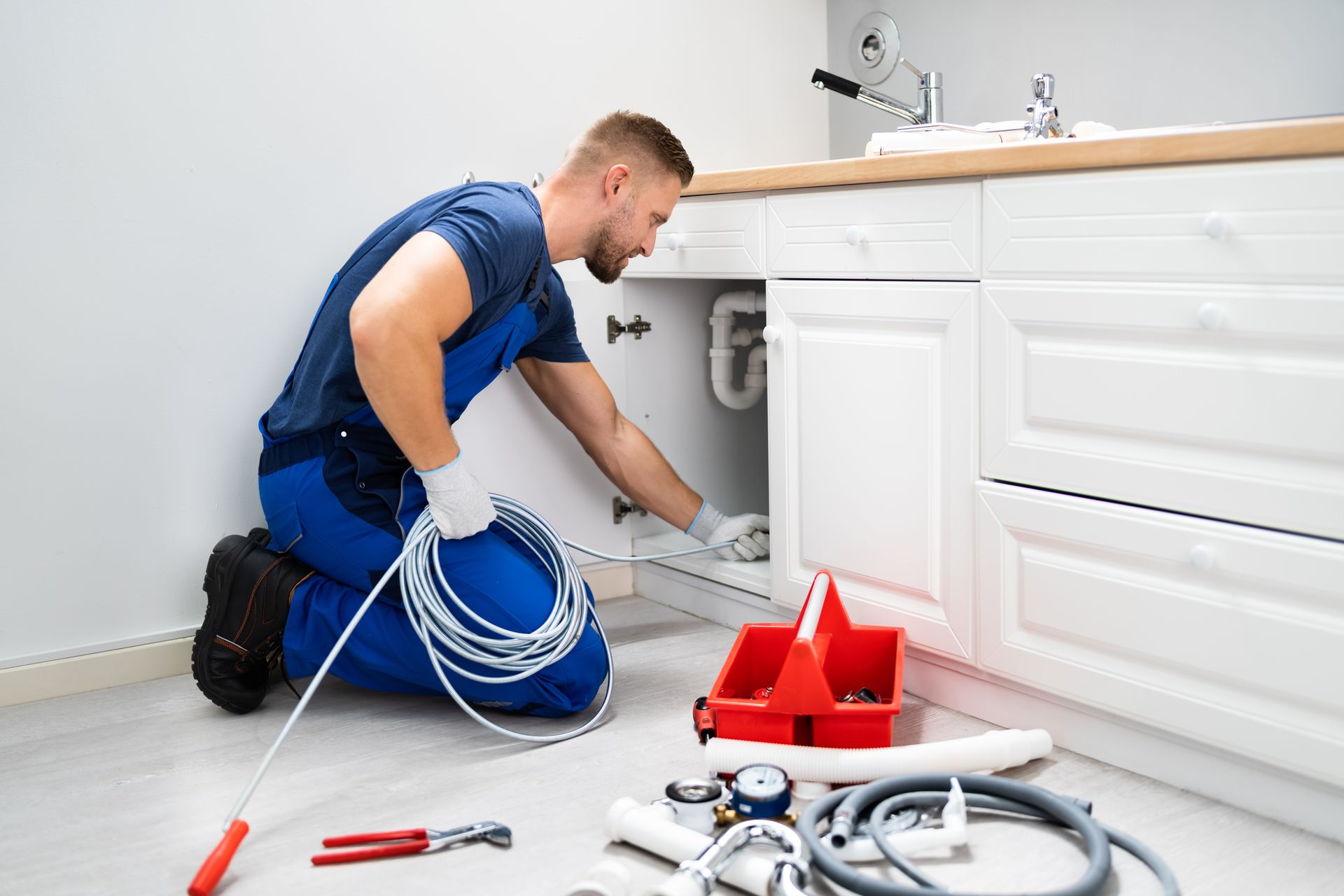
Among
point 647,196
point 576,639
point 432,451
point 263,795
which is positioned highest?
point 647,196

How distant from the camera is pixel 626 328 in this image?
8.96 feet

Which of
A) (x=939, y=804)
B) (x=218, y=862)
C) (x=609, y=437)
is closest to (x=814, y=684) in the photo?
(x=939, y=804)

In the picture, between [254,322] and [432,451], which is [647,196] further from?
[254,322]

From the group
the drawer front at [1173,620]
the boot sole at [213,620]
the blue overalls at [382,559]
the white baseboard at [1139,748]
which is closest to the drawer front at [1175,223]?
the drawer front at [1173,620]

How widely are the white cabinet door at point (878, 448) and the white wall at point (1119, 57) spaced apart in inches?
34.3

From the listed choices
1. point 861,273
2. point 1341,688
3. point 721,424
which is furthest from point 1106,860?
point 721,424

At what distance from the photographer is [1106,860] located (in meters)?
1.37

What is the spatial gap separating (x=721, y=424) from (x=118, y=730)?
155cm

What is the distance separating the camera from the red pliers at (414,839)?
5.05 ft

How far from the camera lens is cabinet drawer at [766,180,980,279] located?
1.82 metres

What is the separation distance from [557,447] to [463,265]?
92cm

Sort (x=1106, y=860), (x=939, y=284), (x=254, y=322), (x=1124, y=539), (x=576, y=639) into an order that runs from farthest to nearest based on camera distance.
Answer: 1. (x=254, y=322)
2. (x=576, y=639)
3. (x=939, y=284)
4. (x=1124, y=539)
5. (x=1106, y=860)

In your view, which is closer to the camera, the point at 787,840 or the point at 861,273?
the point at 787,840

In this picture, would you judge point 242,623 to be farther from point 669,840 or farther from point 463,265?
point 669,840
